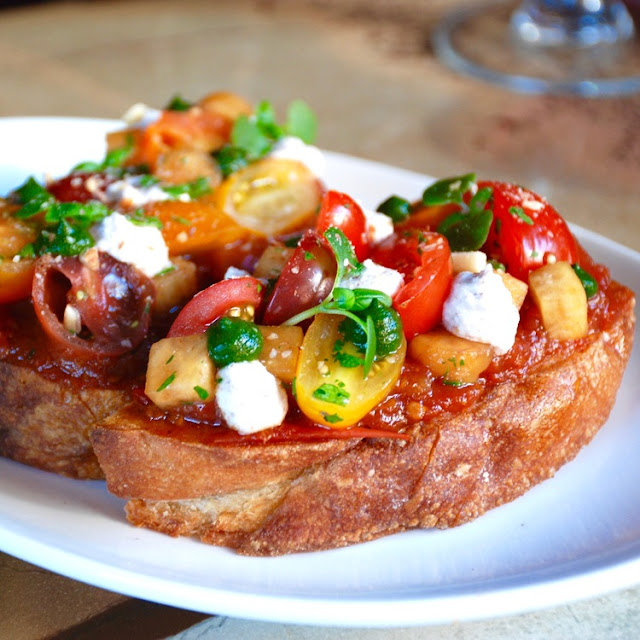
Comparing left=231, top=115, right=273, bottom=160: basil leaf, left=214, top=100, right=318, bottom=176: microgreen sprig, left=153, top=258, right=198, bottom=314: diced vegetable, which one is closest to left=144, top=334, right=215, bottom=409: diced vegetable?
left=153, top=258, right=198, bottom=314: diced vegetable

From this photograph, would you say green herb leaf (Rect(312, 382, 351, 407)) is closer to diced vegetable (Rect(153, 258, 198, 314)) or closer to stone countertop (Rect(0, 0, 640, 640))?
diced vegetable (Rect(153, 258, 198, 314))

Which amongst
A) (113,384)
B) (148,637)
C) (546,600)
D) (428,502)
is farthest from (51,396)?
(546,600)

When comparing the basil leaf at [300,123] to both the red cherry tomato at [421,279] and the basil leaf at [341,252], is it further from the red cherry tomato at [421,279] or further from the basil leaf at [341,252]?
the basil leaf at [341,252]

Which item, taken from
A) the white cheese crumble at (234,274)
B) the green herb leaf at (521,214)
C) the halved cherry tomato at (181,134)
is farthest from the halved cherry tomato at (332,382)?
the halved cherry tomato at (181,134)

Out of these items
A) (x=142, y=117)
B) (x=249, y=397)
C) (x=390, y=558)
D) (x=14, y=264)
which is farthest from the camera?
(x=142, y=117)

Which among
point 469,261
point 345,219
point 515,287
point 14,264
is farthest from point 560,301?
point 14,264

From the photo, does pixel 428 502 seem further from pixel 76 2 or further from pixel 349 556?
pixel 76 2

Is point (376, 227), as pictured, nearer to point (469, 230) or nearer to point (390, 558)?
point (469, 230)

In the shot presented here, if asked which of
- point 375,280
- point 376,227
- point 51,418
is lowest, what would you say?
point 51,418
